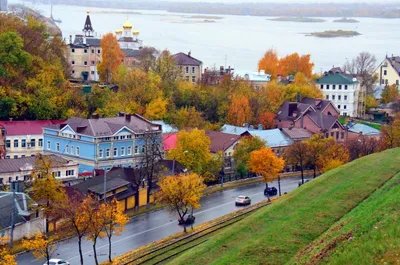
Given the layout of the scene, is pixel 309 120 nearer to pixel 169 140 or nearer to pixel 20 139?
pixel 169 140

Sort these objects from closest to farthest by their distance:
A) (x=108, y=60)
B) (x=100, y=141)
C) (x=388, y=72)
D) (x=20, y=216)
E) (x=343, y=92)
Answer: (x=20, y=216) < (x=100, y=141) < (x=108, y=60) < (x=343, y=92) < (x=388, y=72)

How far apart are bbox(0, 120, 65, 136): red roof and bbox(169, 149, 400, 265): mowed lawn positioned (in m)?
15.1

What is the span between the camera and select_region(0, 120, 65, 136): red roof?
37394 millimetres

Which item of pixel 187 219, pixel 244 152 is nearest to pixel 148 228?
pixel 187 219

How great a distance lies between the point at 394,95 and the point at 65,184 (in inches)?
1452

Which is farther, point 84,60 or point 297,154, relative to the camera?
point 84,60

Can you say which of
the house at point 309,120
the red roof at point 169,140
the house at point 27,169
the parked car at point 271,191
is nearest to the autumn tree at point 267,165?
the parked car at point 271,191

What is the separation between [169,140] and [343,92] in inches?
905

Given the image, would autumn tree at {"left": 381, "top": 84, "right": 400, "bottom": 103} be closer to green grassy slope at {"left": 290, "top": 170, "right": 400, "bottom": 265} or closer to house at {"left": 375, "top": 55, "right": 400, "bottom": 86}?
house at {"left": 375, "top": 55, "right": 400, "bottom": 86}

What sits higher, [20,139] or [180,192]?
[20,139]

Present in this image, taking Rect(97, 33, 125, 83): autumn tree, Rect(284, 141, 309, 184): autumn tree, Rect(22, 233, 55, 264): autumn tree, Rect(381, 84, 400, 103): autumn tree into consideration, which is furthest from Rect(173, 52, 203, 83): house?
Rect(22, 233, 55, 264): autumn tree

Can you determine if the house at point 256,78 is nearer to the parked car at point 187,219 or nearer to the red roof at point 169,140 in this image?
the red roof at point 169,140

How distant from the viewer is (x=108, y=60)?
57.3 meters

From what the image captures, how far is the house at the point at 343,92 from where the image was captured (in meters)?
58.2
